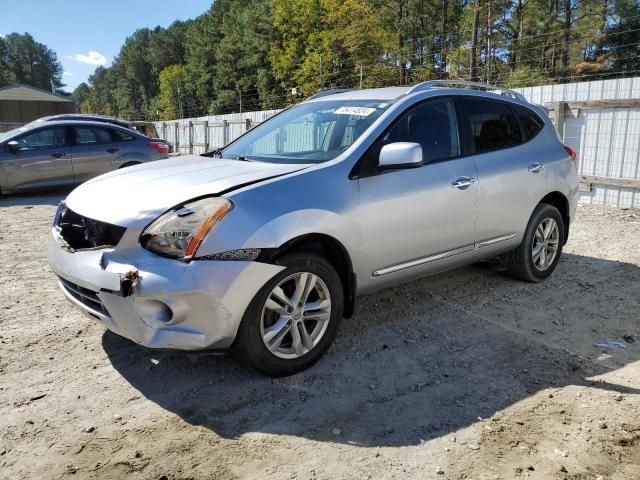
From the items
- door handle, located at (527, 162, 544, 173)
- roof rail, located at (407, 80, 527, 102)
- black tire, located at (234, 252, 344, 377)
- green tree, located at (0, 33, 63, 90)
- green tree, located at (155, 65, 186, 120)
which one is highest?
green tree, located at (0, 33, 63, 90)

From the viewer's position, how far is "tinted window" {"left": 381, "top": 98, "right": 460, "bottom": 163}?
3.93m

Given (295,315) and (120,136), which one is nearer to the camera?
(295,315)

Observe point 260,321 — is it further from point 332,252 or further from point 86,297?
point 86,297

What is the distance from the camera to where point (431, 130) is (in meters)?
4.17

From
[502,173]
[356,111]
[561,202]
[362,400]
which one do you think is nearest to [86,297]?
[362,400]

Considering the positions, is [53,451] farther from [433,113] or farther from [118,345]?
[433,113]

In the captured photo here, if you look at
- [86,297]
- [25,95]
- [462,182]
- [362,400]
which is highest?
[25,95]

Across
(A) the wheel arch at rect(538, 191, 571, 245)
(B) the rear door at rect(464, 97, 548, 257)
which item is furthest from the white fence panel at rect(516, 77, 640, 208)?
(B) the rear door at rect(464, 97, 548, 257)

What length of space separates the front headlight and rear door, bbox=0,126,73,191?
29.5 ft

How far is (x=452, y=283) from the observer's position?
17.0 ft

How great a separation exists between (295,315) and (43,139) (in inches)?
374

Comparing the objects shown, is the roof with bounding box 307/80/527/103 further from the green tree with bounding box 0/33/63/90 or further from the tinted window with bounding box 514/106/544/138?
the green tree with bounding box 0/33/63/90

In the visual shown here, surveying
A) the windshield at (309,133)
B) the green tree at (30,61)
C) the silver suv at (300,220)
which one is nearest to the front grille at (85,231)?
the silver suv at (300,220)

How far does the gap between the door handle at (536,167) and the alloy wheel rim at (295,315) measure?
253 centimetres
